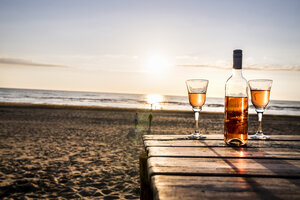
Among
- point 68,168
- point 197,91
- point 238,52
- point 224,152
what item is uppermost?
point 238,52

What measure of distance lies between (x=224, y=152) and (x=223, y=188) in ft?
1.83

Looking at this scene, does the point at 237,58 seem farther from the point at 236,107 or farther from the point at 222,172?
the point at 222,172

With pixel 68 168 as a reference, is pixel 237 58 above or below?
above

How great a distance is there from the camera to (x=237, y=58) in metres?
1.50

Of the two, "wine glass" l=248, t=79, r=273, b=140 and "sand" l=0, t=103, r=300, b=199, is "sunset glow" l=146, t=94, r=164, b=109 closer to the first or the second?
"sand" l=0, t=103, r=300, b=199

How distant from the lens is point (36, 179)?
4.71 metres

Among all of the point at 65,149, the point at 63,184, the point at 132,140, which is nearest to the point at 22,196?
the point at 63,184

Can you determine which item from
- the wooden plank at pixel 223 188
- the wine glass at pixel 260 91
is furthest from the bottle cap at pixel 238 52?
the wooden plank at pixel 223 188

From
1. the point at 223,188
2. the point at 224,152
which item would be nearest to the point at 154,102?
the point at 224,152

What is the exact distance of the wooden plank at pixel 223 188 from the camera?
0.65 m

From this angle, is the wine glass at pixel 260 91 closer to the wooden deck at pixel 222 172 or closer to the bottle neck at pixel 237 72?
the bottle neck at pixel 237 72

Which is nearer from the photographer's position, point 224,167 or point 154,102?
point 224,167

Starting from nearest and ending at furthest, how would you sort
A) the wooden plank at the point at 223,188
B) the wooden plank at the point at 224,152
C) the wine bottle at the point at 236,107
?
the wooden plank at the point at 223,188 → the wooden plank at the point at 224,152 → the wine bottle at the point at 236,107

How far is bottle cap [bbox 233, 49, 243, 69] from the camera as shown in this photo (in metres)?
1.49
